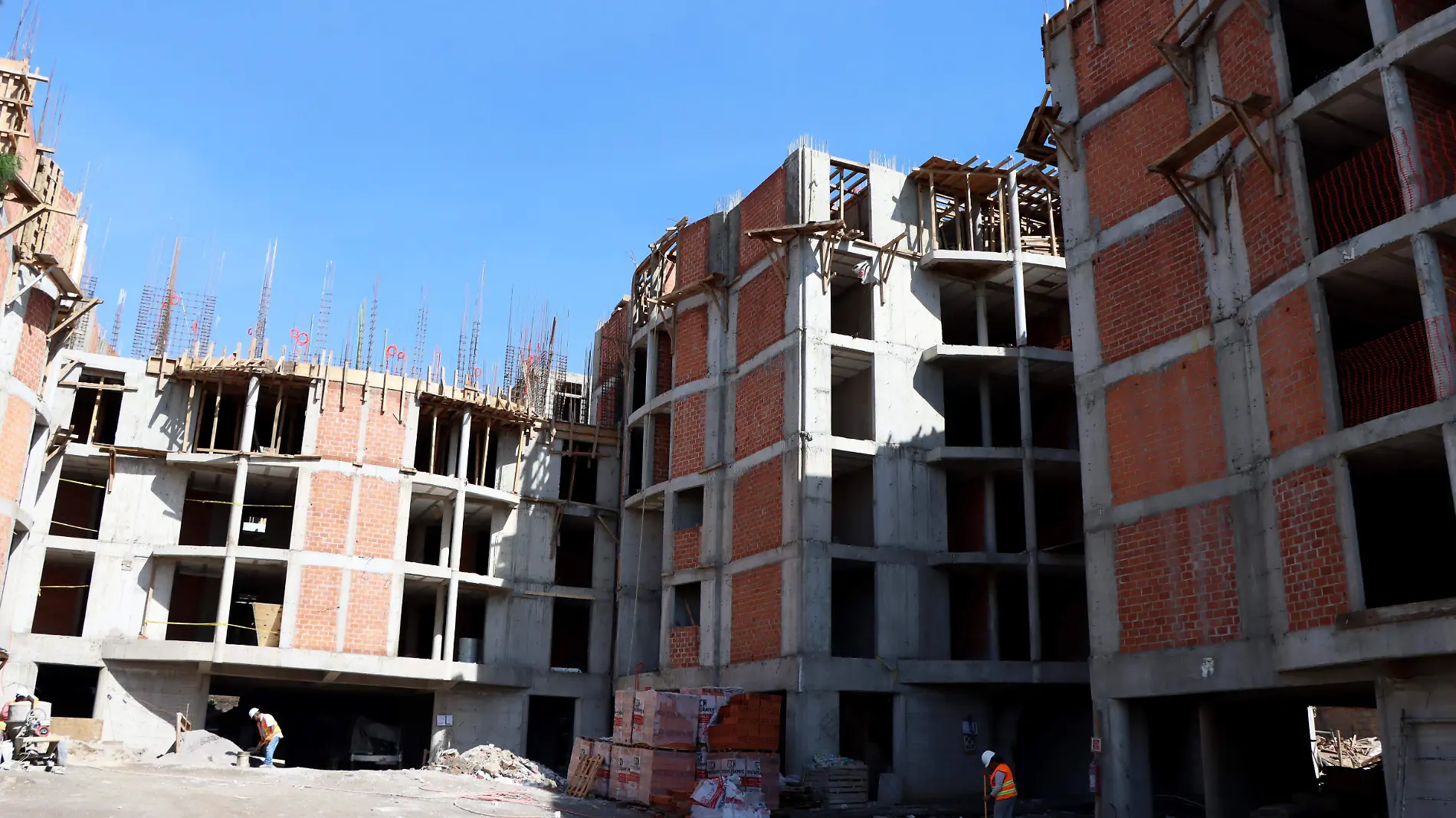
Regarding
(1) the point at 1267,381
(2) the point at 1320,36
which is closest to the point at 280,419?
(1) the point at 1267,381

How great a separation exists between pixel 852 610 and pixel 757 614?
10.5ft

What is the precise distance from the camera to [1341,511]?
586 inches

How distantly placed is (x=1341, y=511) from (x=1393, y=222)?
369 cm

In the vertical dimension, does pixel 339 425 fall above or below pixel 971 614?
above

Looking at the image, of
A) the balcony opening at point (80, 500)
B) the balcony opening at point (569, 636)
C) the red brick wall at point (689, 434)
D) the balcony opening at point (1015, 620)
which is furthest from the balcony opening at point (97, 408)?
the balcony opening at point (1015, 620)

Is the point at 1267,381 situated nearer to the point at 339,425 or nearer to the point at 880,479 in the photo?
the point at 880,479

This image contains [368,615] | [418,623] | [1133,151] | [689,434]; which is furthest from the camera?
[418,623]

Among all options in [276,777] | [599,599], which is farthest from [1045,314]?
[276,777]

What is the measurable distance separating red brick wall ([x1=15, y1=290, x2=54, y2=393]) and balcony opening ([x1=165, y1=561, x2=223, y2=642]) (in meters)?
8.19

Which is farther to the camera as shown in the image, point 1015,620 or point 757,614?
point 1015,620

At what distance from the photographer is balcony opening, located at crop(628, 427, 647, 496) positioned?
36.1m

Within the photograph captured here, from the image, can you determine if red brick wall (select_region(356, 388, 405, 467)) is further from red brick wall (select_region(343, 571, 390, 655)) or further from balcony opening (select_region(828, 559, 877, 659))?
balcony opening (select_region(828, 559, 877, 659))

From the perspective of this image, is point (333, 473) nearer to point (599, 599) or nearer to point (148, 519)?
point (148, 519)

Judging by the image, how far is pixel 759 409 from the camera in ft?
95.8
